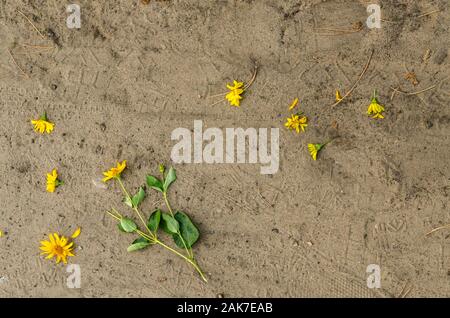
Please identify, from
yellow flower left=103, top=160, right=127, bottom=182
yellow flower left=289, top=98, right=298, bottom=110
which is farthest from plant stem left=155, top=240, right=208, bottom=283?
yellow flower left=289, top=98, right=298, bottom=110

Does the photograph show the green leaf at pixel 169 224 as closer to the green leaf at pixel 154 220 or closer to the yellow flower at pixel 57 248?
the green leaf at pixel 154 220

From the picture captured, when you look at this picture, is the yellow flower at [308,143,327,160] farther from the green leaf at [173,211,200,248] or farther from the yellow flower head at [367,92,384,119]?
the green leaf at [173,211,200,248]

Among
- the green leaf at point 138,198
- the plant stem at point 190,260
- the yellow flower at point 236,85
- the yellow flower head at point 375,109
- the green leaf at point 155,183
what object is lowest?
the plant stem at point 190,260

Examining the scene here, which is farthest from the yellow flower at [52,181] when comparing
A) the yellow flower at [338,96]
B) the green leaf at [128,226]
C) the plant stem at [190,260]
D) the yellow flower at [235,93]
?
the yellow flower at [338,96]

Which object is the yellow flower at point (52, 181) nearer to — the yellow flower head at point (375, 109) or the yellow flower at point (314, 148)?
the yellow flower at point (314, 148)

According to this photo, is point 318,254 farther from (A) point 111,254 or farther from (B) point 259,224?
(A) point 111,254

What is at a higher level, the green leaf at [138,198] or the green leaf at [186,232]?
the green leaf at [138,198]
